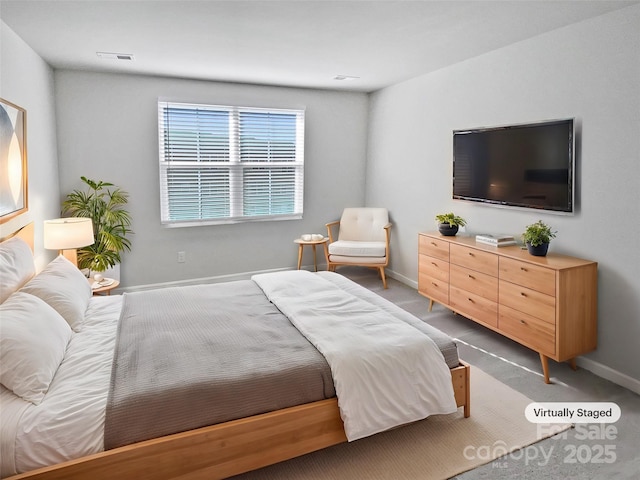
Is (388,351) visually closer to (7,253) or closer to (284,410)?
(284,410)

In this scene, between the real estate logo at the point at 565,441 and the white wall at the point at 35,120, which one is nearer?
the real estate logo at the point at 565,441

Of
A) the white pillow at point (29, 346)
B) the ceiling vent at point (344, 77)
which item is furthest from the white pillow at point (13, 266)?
the ceiling vent at point (344, 77)

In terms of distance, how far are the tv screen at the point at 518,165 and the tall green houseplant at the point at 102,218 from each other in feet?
11.3

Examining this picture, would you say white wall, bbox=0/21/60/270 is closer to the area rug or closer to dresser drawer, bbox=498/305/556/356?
the area rug

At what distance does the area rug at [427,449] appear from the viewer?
6.97 feet

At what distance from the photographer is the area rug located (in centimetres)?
212

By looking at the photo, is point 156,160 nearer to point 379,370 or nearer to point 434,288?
point 434,288

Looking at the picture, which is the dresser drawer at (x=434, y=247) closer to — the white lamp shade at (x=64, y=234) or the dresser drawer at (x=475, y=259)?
the dresser drawer at (x=475, y=259)

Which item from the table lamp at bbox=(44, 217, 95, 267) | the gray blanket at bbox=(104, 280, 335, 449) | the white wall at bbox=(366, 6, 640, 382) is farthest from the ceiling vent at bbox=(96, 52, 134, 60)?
the white wall at bbox=(366, 6, 640, 382)

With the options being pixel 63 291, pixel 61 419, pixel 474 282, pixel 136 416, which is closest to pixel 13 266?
pixel 63 291

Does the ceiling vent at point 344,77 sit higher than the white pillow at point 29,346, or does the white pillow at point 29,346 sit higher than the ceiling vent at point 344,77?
the ceiling vent at point 344,77

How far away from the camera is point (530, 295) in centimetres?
308

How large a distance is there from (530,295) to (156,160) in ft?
13.1

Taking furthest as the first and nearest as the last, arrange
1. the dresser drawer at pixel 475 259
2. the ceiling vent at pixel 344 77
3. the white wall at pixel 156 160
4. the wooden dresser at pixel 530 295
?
the ceiling vent at pixel 344 77 < the white wall at pixel 156 160 < the dresser drawer at pixel 475 259 < the wooden dresser at pixel 530 295
